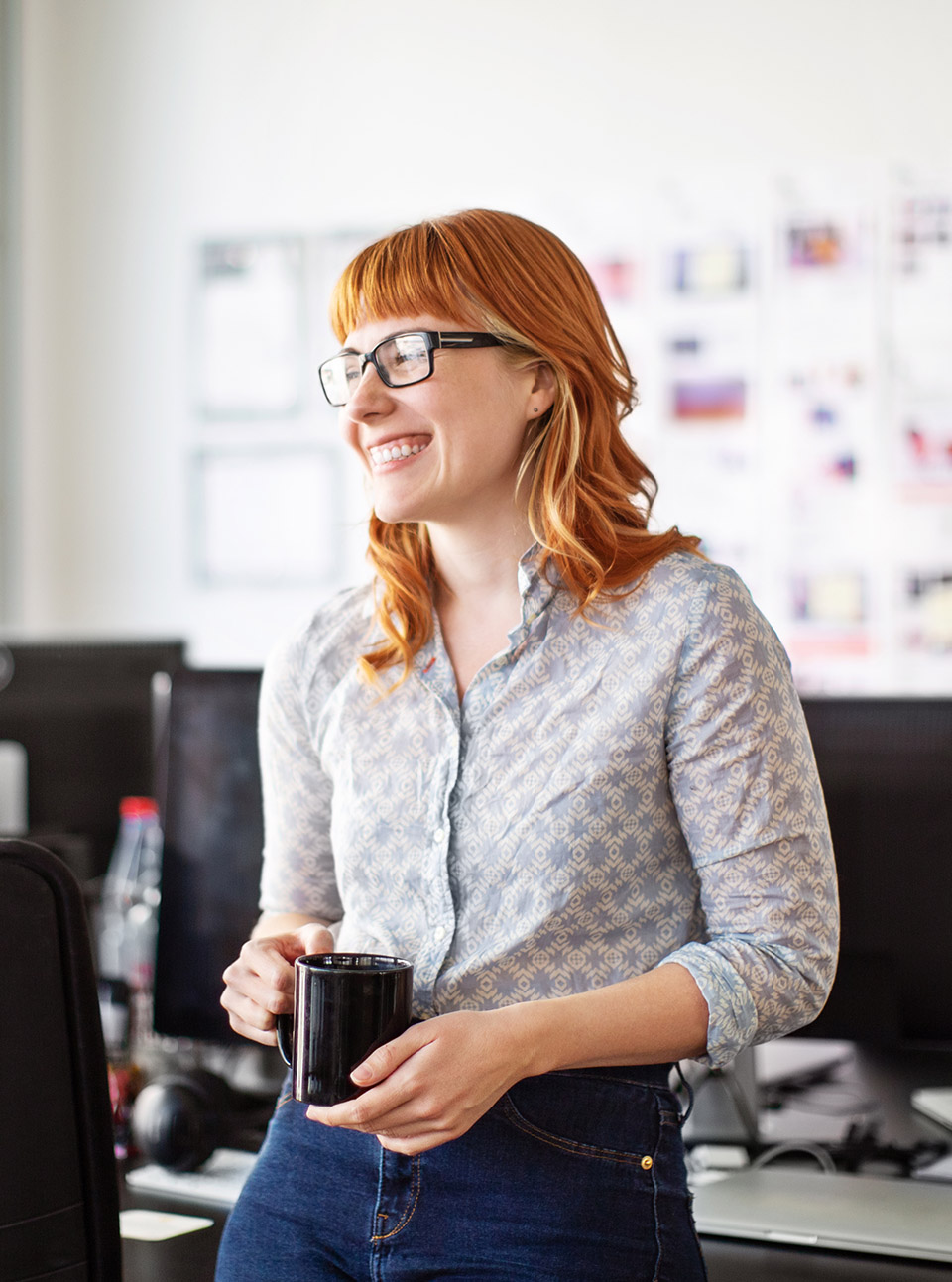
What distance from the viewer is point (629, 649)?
1.01 metres

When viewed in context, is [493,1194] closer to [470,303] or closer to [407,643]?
[407,643]

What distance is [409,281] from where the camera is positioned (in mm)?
1068

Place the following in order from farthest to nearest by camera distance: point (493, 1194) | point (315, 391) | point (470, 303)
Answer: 1. point (315, 391)
2. point (470, 303)
3. point (493, 1194)

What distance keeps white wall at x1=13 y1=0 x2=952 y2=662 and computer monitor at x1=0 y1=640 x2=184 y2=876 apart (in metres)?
1.52

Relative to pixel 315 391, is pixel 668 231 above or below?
above

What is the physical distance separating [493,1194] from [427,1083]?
0.17 metres

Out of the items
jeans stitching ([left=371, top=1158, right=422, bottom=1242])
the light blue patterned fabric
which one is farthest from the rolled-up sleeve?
jeans stitching ([left=371, top=1158, right=422, bottom=1242])

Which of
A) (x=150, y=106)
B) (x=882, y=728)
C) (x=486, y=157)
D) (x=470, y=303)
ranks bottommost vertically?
(x=882, y=728)

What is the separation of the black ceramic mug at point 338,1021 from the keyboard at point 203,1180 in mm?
462

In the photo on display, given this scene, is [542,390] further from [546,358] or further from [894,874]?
[894,874]

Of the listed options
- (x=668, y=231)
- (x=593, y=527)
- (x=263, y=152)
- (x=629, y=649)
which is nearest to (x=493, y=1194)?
(x=629, y=649)

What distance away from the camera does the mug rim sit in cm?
81

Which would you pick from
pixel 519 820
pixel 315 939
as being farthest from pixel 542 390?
pixel 315 939

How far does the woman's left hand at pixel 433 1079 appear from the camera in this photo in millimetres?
814
